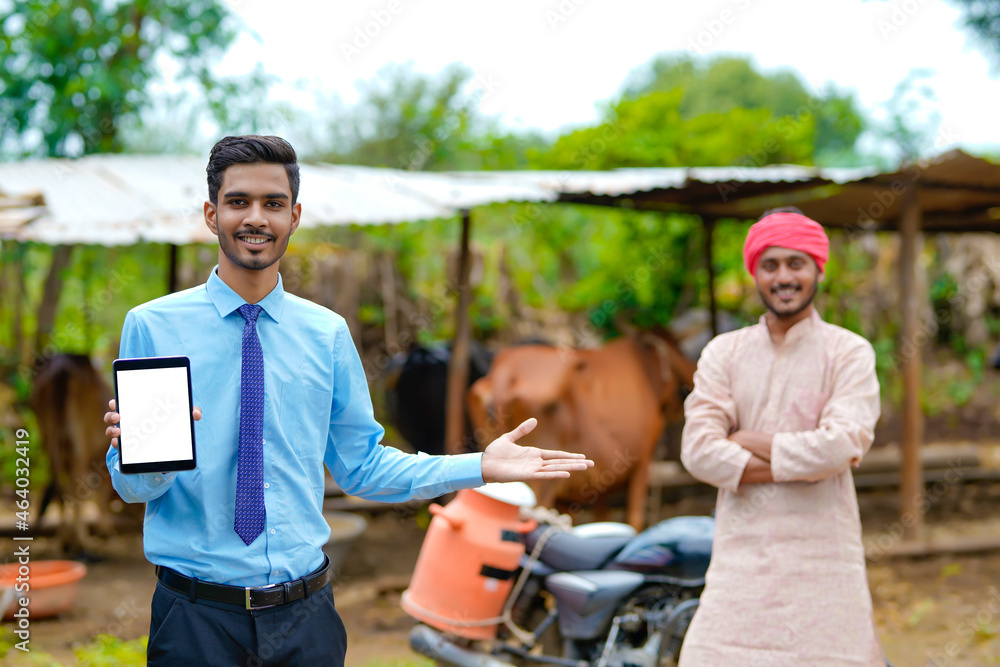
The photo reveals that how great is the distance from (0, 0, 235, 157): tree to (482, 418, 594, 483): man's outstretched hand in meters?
6.92

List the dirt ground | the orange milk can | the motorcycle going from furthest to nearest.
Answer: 1. the dirt ground
2. the orange milk can
3. the motorcycle

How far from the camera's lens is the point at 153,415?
1.71m

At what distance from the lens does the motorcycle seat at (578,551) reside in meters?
3.84

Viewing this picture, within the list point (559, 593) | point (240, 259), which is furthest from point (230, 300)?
point (559, 593)

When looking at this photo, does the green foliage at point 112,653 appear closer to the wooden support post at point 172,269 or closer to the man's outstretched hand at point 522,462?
the wooden support post at point 172,269

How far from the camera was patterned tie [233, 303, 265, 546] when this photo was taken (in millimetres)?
1871

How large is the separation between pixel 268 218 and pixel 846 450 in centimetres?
180

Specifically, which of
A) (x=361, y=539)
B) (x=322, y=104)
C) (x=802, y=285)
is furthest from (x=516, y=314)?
(x=322, y=104)

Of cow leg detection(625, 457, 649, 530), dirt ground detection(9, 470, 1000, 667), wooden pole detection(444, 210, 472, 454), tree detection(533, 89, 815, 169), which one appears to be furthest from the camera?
tree detection(533, 89, 815, 169)

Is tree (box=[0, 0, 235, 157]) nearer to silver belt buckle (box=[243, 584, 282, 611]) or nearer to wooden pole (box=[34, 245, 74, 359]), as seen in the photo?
wooden pole (box=[34, 245, 74, 359])

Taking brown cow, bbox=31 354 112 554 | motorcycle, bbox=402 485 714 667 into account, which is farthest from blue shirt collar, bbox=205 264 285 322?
brown cow, bbox=31 354 112 554

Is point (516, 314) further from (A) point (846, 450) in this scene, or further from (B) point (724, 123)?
(A) point (846, 450)

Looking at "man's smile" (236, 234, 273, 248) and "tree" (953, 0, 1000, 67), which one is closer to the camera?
"man's smile" (236, 234, 273, 248)

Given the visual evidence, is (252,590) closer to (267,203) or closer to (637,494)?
(267,203)
